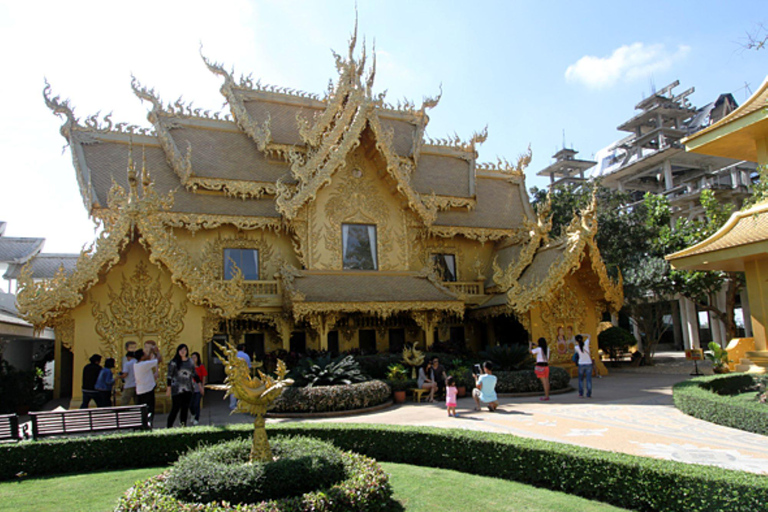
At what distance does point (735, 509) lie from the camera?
14.4ft

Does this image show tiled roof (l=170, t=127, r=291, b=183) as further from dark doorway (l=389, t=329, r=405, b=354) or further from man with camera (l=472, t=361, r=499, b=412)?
man with camera (l=472, t=361, r=499, b=412)

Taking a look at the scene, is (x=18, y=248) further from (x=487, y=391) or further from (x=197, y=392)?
(x=487, y=391)

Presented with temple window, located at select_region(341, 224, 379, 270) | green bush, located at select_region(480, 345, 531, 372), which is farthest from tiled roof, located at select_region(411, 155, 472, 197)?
green bush, located at select_region(480, 345, 531, 372)

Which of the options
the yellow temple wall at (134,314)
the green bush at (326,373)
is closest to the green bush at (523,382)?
the green bush at (326,373)

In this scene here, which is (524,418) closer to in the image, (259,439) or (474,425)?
(474,425)

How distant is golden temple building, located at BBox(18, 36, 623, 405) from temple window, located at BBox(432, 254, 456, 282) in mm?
39

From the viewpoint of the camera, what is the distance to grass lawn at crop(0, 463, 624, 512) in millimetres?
5234

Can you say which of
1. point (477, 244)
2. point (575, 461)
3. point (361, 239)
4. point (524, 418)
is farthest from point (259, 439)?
point (477, 244)

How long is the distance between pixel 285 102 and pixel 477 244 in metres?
8.23

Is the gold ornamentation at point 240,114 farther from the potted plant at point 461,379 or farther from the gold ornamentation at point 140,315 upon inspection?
the potted plant at point 461,379

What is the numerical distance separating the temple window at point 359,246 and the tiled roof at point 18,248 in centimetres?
1169

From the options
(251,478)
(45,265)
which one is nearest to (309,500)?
(251,478)

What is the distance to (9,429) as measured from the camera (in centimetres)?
739

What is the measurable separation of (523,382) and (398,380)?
9.76ft
